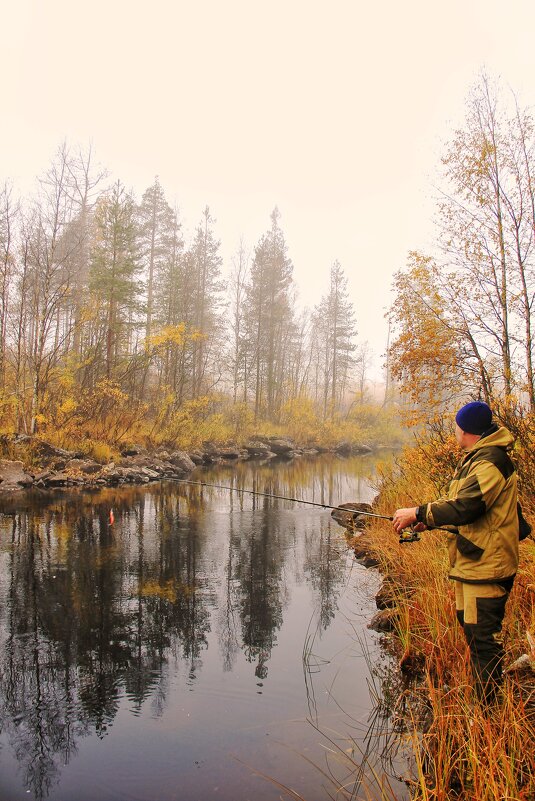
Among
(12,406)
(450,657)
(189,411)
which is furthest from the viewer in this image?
(189,411)

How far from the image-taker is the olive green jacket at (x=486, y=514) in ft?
10.0

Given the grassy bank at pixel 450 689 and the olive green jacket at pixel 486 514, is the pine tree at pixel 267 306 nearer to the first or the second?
the grassy bank at pixel 450 689

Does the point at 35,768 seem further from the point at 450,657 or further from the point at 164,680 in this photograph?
the point at 450,657

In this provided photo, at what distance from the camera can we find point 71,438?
58.4 feet

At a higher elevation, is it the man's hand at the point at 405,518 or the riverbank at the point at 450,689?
the man's hand at the point at 405,518

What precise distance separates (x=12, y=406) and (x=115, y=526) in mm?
8095

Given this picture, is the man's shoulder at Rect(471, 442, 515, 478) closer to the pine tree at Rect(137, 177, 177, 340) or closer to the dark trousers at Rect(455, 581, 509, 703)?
the dark trousers at Rect(455, 581, 509, 703)

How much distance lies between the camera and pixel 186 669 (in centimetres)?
500

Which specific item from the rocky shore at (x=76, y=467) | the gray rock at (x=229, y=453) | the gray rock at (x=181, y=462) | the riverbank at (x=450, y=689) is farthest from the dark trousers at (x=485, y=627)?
the gray rock at (x=229, y=453)

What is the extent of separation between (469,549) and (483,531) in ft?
0.49

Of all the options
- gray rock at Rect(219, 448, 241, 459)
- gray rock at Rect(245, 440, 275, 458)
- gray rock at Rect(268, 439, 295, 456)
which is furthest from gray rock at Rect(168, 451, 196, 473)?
gray rock at Rect(268, 439, 295, 456)

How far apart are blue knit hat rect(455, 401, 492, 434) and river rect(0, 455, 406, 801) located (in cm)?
207

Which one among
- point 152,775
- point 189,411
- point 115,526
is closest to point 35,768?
point 152,775

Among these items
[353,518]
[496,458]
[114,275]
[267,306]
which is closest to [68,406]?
[114,275]
